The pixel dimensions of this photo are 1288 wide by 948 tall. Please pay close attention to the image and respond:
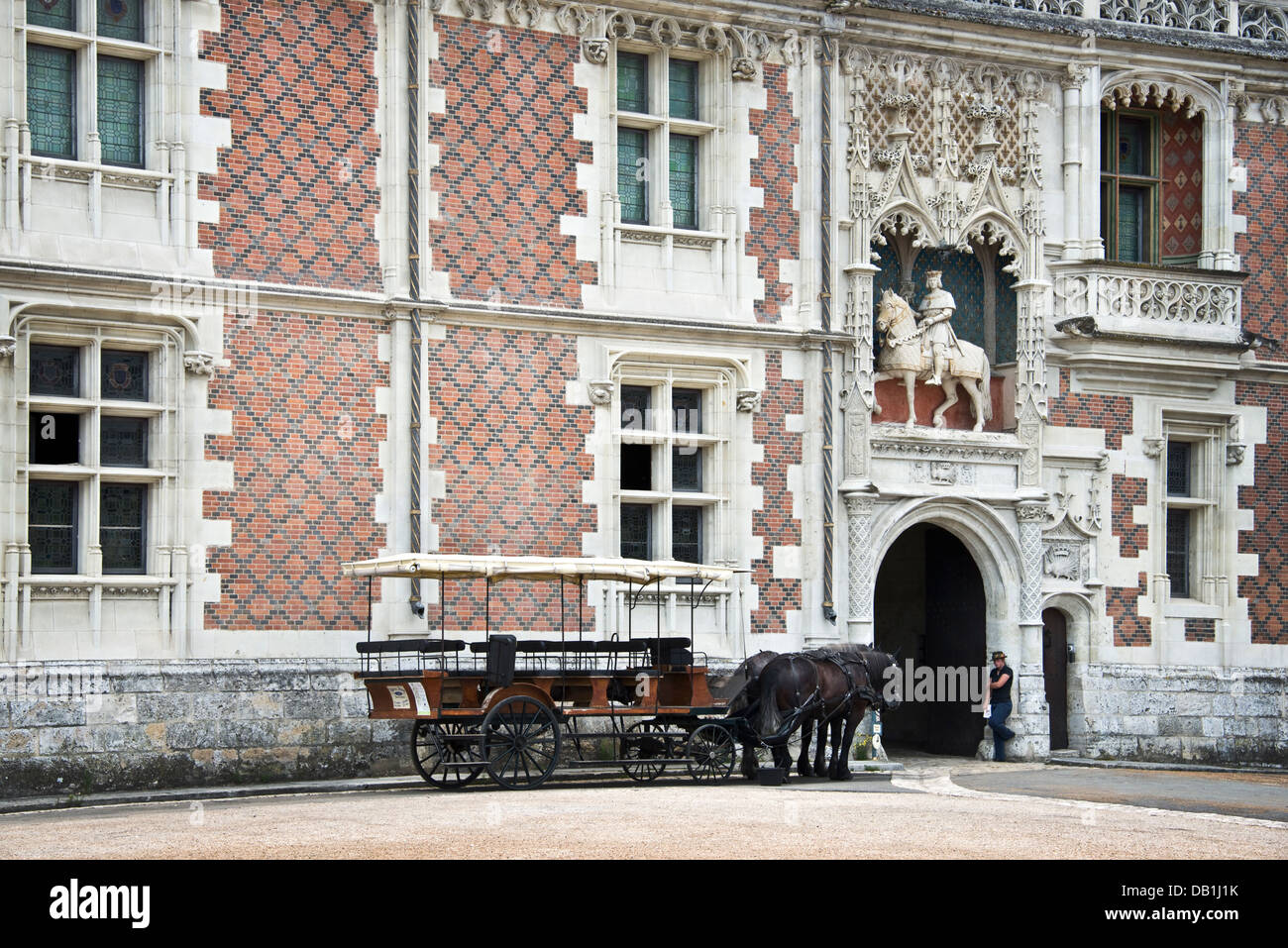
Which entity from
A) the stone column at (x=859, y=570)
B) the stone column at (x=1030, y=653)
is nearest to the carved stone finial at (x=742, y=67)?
the stone column at (x=859, y=570)

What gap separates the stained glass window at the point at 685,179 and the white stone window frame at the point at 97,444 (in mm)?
6203

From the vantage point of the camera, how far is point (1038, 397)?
79.2 ft

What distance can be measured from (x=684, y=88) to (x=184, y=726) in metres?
9.31

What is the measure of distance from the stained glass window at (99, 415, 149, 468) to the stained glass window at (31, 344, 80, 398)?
454 mm

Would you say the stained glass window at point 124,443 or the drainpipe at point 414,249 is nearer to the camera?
the stained glass window at point 124,443

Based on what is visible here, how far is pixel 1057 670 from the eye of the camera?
24344 mm

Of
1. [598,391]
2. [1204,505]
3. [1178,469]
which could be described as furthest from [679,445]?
[1204,505]

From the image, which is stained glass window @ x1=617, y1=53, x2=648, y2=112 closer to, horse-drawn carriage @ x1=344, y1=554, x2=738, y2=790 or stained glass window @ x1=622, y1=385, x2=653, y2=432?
stained glass window @ x1=622, y1=385, x2=653, y2=432

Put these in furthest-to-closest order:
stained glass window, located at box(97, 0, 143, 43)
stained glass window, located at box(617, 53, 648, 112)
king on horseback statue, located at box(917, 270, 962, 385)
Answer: king on horseback statue, located at box(917, 270, 962, 385) < stained glass window, located at box(617, 53, 648, 112) < stained glass window, located at box(97, 0, 143, 43)

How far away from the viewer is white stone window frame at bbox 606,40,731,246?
71.6 ft

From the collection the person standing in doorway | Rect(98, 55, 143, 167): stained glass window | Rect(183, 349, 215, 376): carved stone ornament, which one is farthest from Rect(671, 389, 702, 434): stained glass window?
Rect(98, 55, 143, 167): stained glass window

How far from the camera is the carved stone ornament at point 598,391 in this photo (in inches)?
840

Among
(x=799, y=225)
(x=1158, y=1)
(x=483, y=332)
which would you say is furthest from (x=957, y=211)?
(x=483, y=332)

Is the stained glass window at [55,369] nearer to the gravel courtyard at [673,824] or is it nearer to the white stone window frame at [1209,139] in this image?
the gravel courtyard at [673,824]
